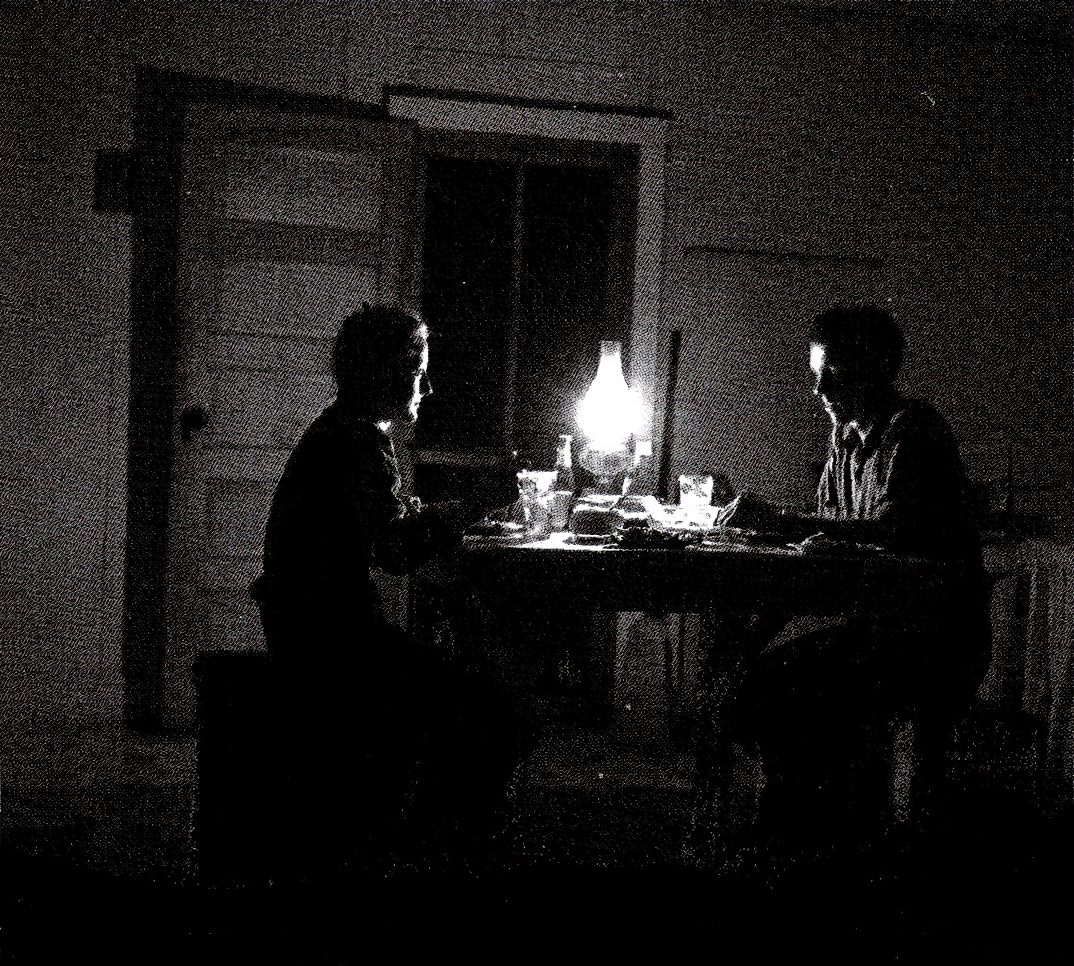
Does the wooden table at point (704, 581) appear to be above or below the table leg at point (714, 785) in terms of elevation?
above

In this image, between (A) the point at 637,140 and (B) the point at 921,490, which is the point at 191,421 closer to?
(A) the point at 637,140

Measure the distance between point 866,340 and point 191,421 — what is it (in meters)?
2.44

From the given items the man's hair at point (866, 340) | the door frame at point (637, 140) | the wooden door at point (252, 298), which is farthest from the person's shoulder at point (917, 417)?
the wooden door at point (252, 298)

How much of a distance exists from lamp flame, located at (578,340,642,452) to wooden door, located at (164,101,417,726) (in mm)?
812

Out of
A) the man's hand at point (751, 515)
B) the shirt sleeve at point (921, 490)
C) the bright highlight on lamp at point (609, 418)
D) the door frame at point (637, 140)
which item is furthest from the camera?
the door frame at point (637, 140)

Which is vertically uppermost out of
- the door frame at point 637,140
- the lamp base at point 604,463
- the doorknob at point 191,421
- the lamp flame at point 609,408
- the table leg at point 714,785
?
the door frame at point 637,140

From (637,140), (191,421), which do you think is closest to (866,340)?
(637,140)

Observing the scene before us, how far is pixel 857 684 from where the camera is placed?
2.46 meters

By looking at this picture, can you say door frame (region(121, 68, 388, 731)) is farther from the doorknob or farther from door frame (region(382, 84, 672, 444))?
door frame (region(382, 84, 672, 444))

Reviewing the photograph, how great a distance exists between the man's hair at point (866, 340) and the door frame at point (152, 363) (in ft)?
7.76

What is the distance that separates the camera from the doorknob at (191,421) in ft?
12.6

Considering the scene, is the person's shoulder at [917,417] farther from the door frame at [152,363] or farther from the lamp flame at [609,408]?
the door frame at [152,363]

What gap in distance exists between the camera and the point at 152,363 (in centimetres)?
397

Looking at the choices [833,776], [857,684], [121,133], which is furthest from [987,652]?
[121,133]
